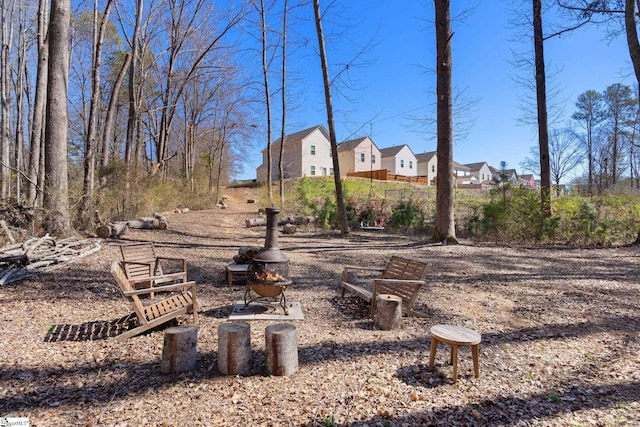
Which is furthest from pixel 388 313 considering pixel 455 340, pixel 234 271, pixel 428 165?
pixel 428 165

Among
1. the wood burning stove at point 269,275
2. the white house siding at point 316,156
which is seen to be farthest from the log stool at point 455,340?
the white house siding at point 316,156

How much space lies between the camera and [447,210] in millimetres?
10891

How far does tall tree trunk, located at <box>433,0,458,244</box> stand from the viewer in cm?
1070

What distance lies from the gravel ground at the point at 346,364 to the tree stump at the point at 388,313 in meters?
0.14

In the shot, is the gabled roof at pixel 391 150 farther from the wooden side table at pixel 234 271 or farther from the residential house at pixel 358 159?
the wooden side table at pixel 234 271

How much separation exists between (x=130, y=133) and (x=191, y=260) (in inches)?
451

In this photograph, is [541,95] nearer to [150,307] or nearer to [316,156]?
[150,307]

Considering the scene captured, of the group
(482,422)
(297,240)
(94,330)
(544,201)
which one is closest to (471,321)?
(482,422)

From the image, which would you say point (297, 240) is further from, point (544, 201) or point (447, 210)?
point (544, 201)

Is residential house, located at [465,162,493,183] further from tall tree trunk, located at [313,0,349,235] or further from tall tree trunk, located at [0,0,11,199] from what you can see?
tall tree trunk, located at [0,0,11,199]

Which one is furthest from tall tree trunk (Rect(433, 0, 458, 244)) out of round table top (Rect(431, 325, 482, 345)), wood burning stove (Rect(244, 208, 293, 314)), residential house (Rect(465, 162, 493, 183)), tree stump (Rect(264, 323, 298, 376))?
residential house (Rect(465, 162, 493, 183))

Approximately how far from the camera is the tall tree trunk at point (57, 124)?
8.31 metres

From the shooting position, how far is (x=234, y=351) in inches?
124

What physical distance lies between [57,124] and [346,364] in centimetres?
936
